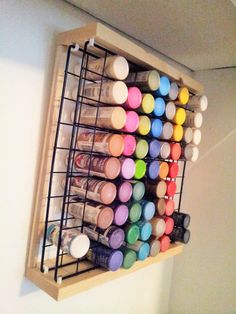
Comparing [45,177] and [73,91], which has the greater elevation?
[73,91]

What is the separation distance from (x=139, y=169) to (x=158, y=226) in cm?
19

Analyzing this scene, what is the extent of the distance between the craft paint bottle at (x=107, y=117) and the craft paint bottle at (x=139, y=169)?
0.41 feet

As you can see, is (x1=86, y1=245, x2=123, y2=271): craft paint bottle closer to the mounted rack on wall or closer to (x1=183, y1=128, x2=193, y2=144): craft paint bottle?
the mounted rack on wall

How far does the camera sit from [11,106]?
589 millimetres

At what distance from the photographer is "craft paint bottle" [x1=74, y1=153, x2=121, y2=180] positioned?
626 mm

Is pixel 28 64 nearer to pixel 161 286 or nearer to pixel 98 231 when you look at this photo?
pixel 98 231

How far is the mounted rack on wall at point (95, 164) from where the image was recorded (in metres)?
0.61

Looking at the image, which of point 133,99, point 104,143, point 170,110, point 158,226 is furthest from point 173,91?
point 158,226

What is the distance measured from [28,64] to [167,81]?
1.15 ft

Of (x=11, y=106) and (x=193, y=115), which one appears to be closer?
(x=11, y=106)

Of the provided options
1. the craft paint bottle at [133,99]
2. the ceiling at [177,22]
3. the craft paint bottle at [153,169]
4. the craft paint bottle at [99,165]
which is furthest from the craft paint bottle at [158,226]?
the ceiling at [177,22]

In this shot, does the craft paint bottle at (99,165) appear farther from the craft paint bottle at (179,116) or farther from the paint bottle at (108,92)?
the craft paint bottle at (179,116)

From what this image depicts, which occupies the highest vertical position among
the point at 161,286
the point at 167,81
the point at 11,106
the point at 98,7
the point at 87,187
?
the point at 98,7

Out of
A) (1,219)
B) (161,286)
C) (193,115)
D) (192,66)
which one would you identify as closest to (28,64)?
(1,219)
